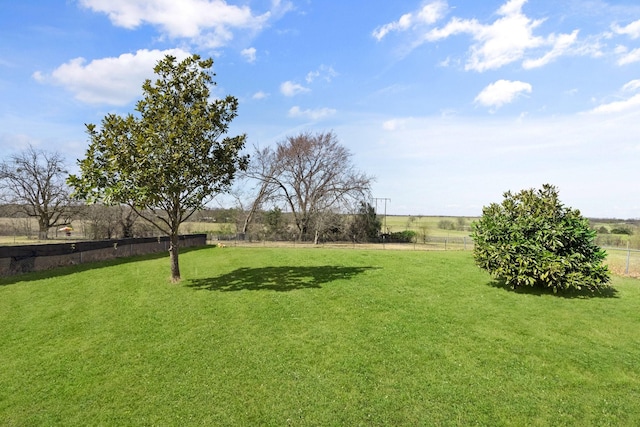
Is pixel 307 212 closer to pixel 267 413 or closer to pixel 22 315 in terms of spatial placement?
pixel 22 315

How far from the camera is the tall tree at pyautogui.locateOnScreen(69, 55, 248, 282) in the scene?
Result: 46.3ft

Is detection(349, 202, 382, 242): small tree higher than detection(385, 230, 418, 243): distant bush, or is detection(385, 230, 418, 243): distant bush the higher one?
detection(349, 202, 382, 242): small tree

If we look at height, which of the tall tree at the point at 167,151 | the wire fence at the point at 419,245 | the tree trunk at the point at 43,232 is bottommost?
the wire fence at the point at 419,245

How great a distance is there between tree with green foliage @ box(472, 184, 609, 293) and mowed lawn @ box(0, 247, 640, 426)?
0.75 metres

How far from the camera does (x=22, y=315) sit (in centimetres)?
1209

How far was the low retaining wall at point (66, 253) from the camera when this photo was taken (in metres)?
17.8

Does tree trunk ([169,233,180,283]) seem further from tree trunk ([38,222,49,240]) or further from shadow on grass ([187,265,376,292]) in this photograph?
tree trunk ([38,222,49,240])

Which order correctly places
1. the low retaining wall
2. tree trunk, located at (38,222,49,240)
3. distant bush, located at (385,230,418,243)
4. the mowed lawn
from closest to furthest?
the mowed lawn, the low retaining wall, tree trunk, located at (38,222,49,240), distant bush, located at (385,230,418,243)

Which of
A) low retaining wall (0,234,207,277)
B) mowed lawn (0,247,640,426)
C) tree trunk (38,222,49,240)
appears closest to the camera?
mowed lawn (0,247,640,426)

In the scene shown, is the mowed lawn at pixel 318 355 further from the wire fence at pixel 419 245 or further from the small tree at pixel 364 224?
the small tree at pixel 364 224

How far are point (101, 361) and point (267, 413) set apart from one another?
4.83 metres

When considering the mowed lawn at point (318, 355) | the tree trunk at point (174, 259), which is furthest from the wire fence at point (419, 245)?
the tree trunk at point (174, 259)

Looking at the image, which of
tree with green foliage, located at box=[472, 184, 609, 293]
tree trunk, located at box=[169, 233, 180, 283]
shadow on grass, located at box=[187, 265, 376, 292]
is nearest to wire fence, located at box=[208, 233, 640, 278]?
tree with green foliage, located at box=[472, 184, 609, 293]

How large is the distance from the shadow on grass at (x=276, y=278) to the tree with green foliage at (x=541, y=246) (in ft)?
20.3
